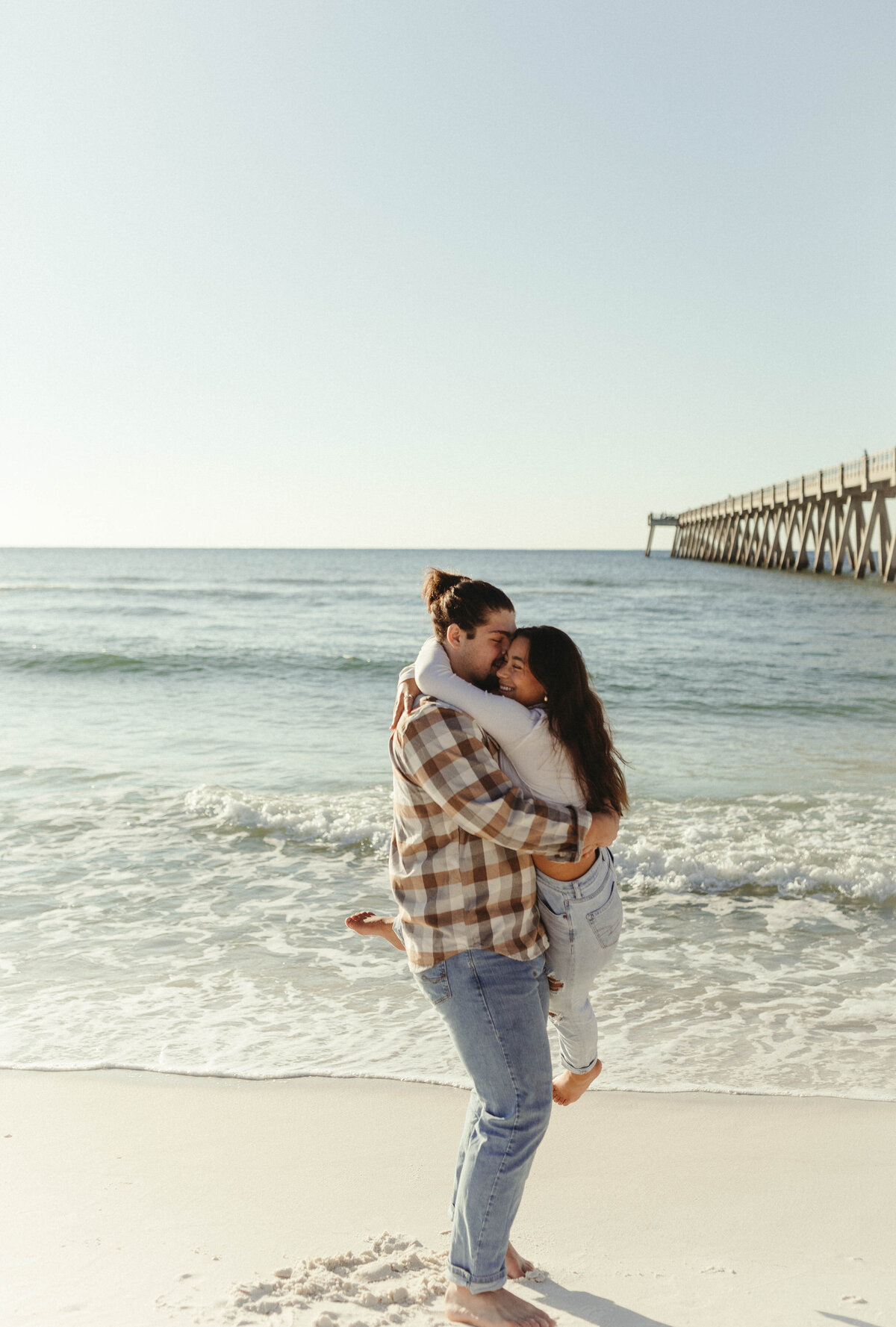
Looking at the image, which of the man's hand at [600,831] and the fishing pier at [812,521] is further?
the fishing pier at [812,521]

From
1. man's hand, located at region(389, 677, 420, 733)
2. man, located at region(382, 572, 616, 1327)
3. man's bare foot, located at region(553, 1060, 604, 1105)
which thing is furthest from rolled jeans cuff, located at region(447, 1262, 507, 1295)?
man's hand, located at region(389, 677, 420, 733)

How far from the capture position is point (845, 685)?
51.1ft

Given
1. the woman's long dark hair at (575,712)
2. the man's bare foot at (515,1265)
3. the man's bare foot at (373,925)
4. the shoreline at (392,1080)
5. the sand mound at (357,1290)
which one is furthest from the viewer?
the shoreline at (392,1080)

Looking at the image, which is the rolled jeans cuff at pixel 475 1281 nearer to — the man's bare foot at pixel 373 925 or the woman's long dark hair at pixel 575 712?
the man's bare foot at pixel 373 925

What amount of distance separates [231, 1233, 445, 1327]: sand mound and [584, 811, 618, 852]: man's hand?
119 cm

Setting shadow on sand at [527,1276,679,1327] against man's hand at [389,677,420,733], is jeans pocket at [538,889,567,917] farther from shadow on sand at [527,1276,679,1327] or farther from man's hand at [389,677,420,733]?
shadow on sand at [527,1276,679,1327]

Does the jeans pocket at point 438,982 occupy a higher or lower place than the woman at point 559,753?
lower

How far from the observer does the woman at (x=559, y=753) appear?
2133 millimetres

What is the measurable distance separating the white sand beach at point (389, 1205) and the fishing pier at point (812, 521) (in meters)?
28.6

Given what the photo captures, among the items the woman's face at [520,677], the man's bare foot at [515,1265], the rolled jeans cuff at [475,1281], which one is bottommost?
the man's bare foot at [515,1265]

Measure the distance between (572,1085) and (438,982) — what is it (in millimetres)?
625

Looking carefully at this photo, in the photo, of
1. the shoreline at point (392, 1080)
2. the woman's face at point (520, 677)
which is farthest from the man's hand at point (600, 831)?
the shoreline at point (392, 1080)

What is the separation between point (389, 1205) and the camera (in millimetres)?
2822

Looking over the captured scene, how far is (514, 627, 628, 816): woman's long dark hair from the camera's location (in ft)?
7.05
